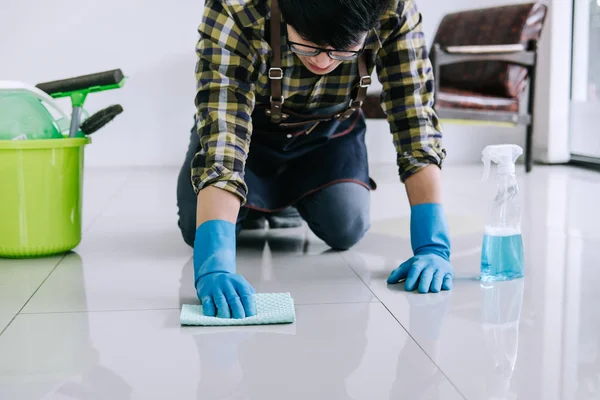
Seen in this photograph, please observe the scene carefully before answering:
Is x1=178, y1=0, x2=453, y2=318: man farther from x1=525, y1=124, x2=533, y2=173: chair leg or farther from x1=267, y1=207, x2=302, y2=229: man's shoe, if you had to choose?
x1=525, y1=124, x2=533, y2=173: chair leg

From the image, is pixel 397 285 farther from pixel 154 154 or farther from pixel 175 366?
pixel 154 154

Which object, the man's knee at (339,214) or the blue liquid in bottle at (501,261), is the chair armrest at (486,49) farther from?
the blue liquid in bottle at (501,261)

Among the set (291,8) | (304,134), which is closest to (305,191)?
(304,134)

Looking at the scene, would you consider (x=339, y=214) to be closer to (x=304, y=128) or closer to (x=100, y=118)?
(x=304, y=128)

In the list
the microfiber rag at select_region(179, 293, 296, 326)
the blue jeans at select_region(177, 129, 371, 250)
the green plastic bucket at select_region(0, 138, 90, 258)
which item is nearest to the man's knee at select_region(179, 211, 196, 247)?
the blue jeans at select_region(177, 129, 371, 250)

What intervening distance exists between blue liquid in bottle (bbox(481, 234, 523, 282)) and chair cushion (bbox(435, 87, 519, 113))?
2.01 m

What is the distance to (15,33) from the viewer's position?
3.91 metres

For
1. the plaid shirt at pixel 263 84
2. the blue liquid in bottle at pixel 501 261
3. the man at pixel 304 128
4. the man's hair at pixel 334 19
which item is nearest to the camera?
the man's hair at pixel 334 19

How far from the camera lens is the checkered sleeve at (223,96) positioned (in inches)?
49.7

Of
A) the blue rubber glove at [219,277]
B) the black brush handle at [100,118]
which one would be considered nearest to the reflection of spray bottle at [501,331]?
the blue rubber glove at [219,277]

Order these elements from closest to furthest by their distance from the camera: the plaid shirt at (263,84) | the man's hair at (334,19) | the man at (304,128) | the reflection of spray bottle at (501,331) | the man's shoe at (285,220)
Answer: the reflection of spray bottle at (501,331) < the man's hair at (334,19) < the man at (304,128) < the plaid shirt at (263,84) < the man's shoe at (285,220)

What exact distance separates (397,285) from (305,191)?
426 mm

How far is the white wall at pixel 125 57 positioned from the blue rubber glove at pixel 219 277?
9.46ft

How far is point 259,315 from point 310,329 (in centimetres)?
9
